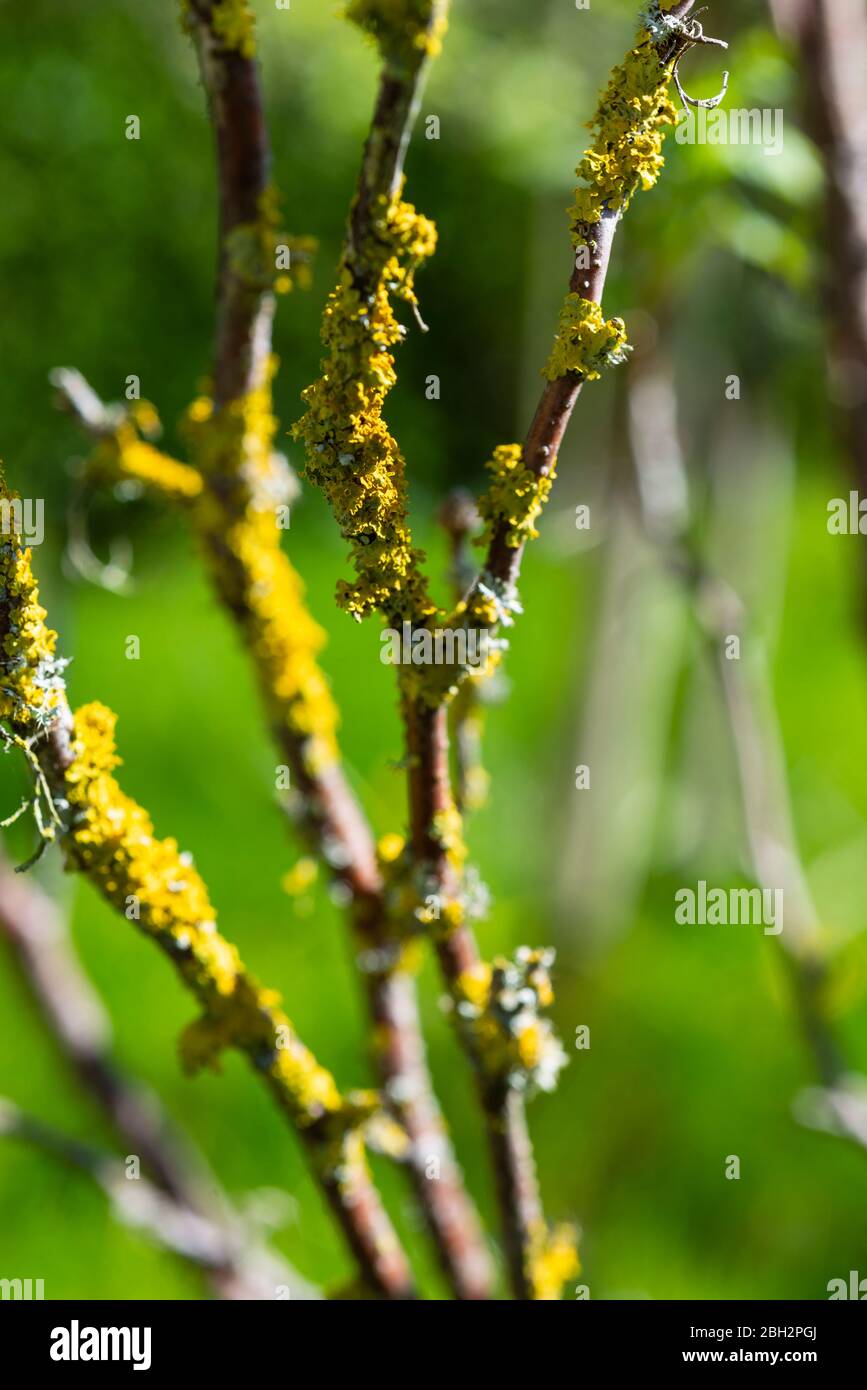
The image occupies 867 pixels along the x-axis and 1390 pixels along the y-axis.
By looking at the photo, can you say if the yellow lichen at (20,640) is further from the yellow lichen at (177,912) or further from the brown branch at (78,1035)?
the brown branch at (78,1035)

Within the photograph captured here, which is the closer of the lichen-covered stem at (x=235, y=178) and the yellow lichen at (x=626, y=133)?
the yellow lichen at (x=626, y=133)

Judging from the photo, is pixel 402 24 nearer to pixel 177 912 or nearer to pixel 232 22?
pixel 232 22

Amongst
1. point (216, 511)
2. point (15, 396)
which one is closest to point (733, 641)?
point (216, 511)

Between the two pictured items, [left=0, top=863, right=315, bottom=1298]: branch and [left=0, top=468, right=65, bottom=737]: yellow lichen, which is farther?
[left=0, top=863, right=315, bottom=1298]: branch

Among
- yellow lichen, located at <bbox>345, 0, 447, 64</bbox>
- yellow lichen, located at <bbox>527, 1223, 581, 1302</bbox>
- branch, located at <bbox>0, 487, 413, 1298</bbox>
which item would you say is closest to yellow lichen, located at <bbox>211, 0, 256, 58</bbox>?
yellow lichen, located at <bbox>345, 0, 447, 64</bbox>

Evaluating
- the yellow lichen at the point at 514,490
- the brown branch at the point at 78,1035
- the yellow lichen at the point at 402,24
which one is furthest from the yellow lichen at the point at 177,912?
the brown branch at the point at 78,1035

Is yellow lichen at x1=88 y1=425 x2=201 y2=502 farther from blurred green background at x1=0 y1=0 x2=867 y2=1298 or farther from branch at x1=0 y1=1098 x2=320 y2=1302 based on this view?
branch at x1=0 y1=1098 x2=320 y2=1302

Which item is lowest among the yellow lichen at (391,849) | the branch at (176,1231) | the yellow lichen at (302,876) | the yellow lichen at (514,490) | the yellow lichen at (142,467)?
the branch at (176,1231)

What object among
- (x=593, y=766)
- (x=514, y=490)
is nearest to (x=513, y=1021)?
(x=514, y=490)
